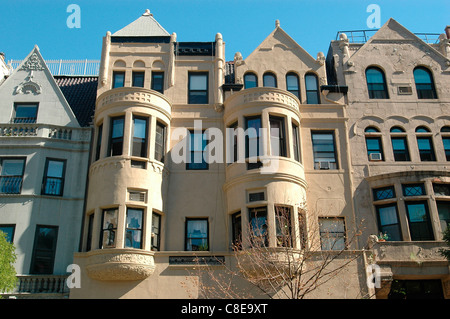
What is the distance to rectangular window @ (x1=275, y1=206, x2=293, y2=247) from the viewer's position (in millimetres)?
20062

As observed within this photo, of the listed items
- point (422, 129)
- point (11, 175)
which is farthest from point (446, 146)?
point (11, 175)

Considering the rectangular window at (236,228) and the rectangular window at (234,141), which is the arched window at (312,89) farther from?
the rectangular window at (236,228)

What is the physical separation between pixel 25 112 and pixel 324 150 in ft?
50.3

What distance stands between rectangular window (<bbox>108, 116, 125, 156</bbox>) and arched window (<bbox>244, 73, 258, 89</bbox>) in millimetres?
6968

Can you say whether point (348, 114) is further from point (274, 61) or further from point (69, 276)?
point (69, 276)

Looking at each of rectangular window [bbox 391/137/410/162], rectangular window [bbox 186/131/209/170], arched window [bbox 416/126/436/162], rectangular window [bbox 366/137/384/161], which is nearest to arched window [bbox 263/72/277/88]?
rectangular window [bbox 186/131/209/170]

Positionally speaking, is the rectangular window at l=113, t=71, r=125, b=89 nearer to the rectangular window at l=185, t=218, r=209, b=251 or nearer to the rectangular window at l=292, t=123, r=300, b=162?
the rectangular window at l=185, t=218, r=209, b=251

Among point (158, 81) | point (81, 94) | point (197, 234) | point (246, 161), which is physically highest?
point (81, 94)

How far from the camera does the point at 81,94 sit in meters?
28.1

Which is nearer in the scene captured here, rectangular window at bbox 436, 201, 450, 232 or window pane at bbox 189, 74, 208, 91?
rectangular window at bbox 436, 201, 450, 232

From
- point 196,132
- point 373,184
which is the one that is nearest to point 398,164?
point 373,184

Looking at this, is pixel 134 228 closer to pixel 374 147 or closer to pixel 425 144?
pixel 374 147

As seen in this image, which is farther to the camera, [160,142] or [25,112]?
[25,112]

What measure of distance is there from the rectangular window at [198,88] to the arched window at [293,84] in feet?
14.4
